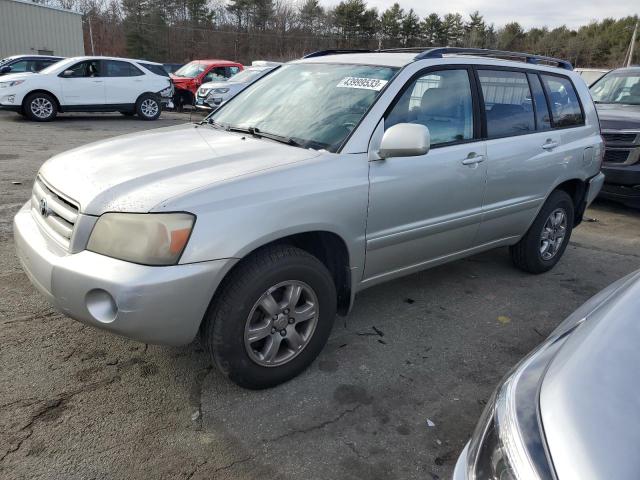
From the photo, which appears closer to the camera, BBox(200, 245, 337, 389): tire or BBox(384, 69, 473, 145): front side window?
BBox(200, 245, 337, 389): tire

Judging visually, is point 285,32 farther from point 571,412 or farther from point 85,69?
point 571,412

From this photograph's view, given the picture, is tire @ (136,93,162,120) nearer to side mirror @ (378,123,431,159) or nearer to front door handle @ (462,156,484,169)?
front door handle @ (462,156,484,169)

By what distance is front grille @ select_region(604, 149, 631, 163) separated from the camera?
6832 millimetres

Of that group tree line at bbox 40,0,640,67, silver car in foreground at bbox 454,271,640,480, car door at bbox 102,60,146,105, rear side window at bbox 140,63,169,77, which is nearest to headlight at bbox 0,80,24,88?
car door at bbox 102,60,146,105

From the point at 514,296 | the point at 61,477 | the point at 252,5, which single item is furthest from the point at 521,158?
the point at 252,5

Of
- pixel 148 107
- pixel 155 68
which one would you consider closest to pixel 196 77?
pixel 155 68

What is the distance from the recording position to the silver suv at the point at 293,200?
7.75 feet

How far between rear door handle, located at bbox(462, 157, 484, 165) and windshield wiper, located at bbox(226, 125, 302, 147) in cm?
119

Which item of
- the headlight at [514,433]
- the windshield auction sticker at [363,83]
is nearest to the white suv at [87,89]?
the windshield auction sticker at [363,83]

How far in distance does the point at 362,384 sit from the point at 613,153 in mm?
5796

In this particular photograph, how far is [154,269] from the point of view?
229 cm

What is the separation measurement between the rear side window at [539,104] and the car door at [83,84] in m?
12.2

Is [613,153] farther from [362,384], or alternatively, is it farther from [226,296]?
[226,296]

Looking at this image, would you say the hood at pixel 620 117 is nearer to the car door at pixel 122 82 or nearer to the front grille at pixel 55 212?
the front grille at pixel 55 212
